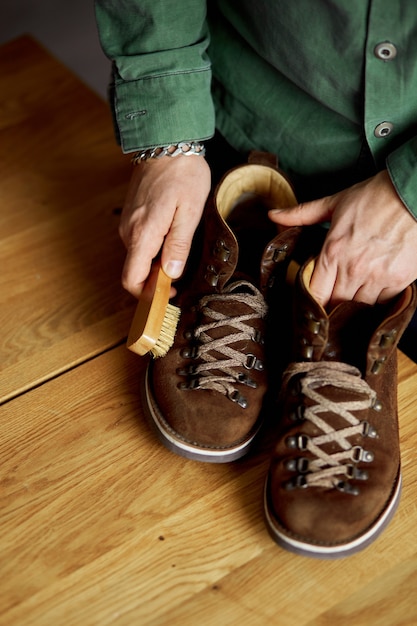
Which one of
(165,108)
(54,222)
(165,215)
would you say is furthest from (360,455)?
(54,222)

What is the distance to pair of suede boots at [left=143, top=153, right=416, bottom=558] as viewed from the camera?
69cm

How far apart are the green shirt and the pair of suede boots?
8cm

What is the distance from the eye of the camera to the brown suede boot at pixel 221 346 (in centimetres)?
75

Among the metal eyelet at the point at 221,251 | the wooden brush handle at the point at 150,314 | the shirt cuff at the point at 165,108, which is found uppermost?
the shirt cuff at the point at 165,108

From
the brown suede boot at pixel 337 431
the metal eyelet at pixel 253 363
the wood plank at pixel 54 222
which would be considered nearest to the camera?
the brown suede boot at pixel 337 431

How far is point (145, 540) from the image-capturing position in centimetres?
73

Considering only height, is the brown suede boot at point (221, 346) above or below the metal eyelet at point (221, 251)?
below

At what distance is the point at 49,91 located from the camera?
1310mm

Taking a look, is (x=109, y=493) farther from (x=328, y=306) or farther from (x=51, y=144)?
(x=51, y=144)

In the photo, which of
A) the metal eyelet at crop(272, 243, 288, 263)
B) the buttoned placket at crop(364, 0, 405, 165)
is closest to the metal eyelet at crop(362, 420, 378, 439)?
the metal eyelet at crop(272, 243, 288, 263)

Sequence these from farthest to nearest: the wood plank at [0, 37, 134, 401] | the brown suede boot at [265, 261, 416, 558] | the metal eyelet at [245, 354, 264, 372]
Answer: the wood plank at [0, 37, 134, 401] → the metal eyelet at [245, 354, 264, 372] → the brown suede boot at [265, 261, 416, 558]

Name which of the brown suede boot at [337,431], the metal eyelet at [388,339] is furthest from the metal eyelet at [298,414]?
the metal eyelet at [388,339]

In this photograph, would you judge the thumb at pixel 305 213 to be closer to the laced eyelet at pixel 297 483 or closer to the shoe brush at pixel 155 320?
the shoe brush at pixel 155 320

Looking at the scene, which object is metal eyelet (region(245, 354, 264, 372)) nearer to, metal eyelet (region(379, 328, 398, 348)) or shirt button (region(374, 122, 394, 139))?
metal eyelet (region(379, 328, 398, 348))
